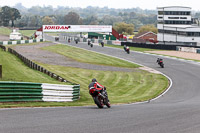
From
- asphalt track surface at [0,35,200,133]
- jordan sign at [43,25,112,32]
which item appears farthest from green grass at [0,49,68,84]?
jordan sign at [43,25,112,32]

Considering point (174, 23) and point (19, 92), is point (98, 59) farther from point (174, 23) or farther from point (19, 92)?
point (174, 23)

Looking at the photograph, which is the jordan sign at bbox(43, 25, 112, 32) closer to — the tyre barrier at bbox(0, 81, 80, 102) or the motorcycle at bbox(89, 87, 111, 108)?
the tyre barrier at bbox(0, 81, 80, 102)

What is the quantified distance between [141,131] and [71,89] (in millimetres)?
9523

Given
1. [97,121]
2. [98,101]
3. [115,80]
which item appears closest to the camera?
[97,121]

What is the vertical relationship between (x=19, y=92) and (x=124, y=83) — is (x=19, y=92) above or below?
above

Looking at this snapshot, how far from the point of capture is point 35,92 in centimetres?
1808

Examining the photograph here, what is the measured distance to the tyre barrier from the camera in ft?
55.4

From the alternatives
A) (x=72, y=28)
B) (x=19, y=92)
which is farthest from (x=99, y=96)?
(x=72, y=28)

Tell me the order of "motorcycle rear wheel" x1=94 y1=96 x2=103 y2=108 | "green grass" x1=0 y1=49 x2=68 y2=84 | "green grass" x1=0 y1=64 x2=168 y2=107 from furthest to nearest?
"green grass" x1=0 y1=64 x2=168 y2=107 < "green grass" x1=0 y1=49 x2=68 y2=84 < "motorcycle rear wheel" x1=94 y1=96 x2=103 y2=108

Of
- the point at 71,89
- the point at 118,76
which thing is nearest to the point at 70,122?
the point at 71,89

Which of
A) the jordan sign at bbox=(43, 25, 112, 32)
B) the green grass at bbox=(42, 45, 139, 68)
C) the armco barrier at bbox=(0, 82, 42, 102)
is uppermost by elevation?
the jordan sign at bbox=(43, 25, 112, 32)

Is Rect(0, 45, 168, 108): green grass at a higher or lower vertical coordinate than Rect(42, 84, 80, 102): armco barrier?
lower

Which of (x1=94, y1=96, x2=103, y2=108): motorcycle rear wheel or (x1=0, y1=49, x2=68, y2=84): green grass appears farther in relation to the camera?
(x1=0, y1=49, x2=68, y2=84): green grass

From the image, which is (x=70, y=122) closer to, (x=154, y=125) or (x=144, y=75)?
(x=154, y=125)
